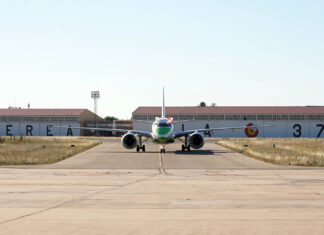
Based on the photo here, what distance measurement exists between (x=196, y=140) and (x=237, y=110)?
61.1 metres

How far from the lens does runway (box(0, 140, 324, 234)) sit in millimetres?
11391

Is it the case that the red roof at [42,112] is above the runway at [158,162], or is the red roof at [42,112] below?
above

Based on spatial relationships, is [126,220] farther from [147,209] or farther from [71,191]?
[71,191]

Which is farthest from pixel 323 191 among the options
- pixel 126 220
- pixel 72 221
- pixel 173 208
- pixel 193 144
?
pixel 193 144

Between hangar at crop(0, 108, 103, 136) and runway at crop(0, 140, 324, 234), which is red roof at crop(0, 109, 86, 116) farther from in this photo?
runway at crop(0, 140, 324, 234)

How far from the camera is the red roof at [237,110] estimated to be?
106250 millimetres

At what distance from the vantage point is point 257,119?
348ft

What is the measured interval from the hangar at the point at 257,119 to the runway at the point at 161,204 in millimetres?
81247

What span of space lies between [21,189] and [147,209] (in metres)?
7.05

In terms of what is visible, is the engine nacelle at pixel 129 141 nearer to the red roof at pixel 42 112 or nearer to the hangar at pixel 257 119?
the hangar at pixel 257 119

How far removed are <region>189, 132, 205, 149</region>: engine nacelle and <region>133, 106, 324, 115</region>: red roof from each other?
194ft

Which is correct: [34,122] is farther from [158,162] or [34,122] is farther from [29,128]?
[158,162]

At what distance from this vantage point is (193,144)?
48.8 m

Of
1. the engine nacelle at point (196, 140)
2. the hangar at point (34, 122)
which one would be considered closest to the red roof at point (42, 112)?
the hangar at point (34, 122)
